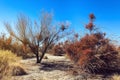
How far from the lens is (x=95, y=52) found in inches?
436

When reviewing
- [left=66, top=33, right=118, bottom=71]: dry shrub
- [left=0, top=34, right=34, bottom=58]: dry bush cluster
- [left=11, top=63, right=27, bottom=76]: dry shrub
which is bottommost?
[left=11, top=63, right=27, bottom=76]: dry shrub

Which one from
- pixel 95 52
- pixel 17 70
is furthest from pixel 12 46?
pixel 95 52

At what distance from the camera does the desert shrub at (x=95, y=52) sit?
10883 millimetres

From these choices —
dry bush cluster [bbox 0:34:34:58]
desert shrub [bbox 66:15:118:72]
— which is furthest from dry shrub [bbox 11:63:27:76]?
dry bush cluster [bbox 0:34:34:58]

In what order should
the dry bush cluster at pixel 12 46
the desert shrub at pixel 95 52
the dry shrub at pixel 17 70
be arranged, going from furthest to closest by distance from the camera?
the dry bush cluster at pixel 12 46, the desert shrub at pixel 95 52, the dry shrub at pixel 17 70

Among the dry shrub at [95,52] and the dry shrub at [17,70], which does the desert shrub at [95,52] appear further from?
the dry shrub at [17,70]

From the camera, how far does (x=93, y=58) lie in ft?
35.8

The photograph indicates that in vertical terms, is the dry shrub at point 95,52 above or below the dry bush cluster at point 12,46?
below

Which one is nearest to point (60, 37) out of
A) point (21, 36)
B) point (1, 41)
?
point (21, 36)

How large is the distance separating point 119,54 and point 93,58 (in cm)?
177

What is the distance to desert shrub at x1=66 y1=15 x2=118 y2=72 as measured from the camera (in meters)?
10.9

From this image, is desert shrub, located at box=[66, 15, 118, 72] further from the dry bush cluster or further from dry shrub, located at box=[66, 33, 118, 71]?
the dry bush cluster

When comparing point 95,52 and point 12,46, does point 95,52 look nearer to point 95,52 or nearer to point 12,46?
point 95,52

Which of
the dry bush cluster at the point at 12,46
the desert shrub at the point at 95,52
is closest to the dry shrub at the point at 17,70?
the desert shrub at the point at 95,52
